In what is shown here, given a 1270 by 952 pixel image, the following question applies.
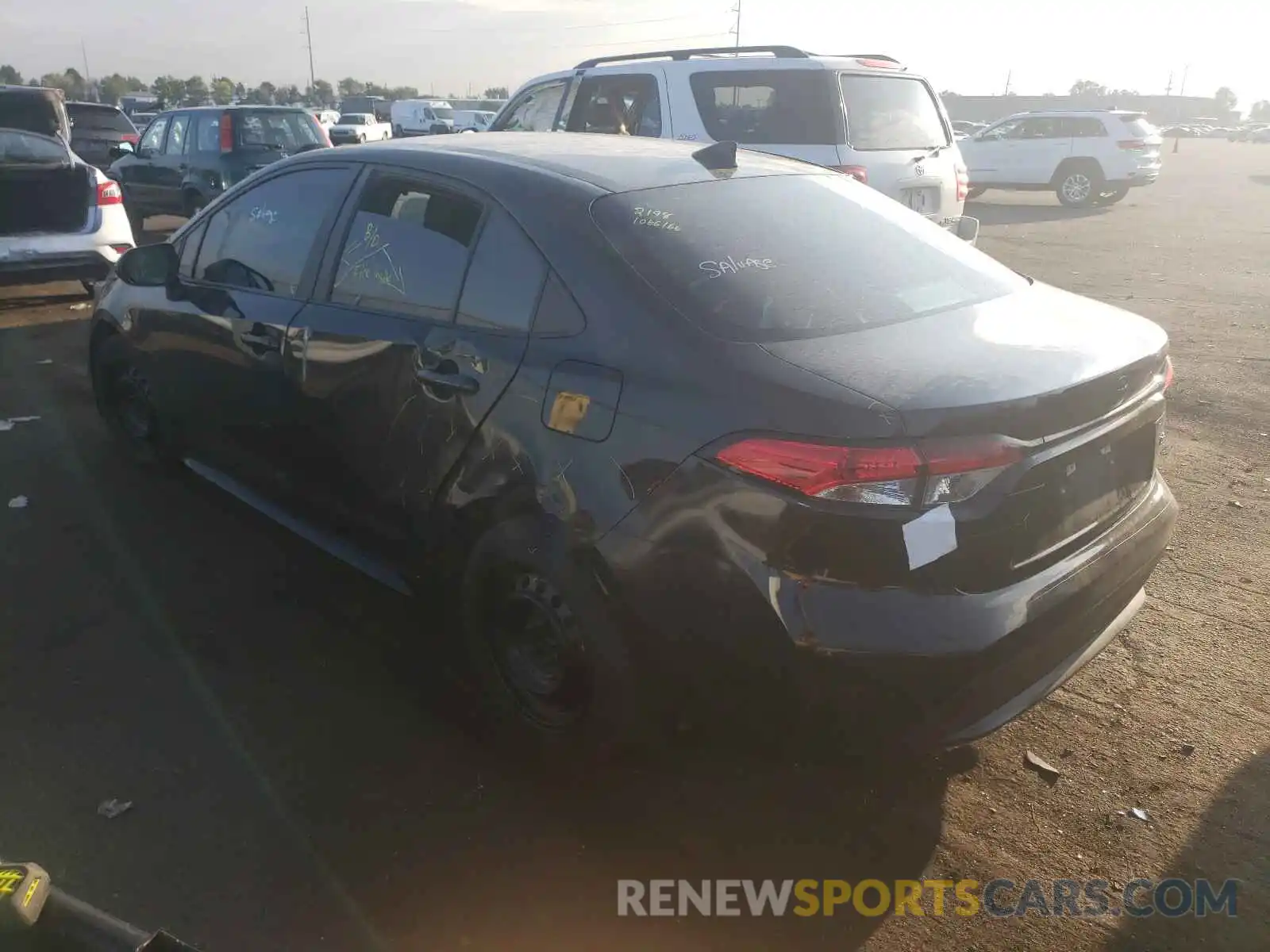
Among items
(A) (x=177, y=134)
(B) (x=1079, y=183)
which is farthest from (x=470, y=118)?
(A) (x=177, y=134)

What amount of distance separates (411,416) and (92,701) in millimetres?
1410

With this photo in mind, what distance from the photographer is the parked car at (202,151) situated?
1196 centimetres

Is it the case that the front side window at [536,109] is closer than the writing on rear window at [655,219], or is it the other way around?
the writing on rear window at [655,219]

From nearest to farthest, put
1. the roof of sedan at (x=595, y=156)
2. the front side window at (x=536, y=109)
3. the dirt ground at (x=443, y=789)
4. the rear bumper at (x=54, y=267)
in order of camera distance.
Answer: the dirt ground at (x=443, y=789) → the roof of sedan at (x=595, y=156) → the rear bumper at (x=54, y=267) → the front side window at (x=536, y=109)

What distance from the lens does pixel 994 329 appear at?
2.67m

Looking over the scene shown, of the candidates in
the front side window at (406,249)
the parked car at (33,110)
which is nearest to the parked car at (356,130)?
the parked car at (33,110)

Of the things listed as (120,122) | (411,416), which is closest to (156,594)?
(411,416)

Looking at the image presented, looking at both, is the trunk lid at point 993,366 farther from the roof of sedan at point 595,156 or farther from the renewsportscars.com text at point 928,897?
the renewsportscars.com text at point 928,897

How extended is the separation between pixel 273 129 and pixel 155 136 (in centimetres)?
202

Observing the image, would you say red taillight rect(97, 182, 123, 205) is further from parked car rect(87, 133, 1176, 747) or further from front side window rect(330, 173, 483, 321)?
front side window rect(330, 173, 483, 321)

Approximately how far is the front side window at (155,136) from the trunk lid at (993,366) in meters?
12.9

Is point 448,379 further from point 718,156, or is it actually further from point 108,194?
point 108,194

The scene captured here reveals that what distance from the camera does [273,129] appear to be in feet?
40.1

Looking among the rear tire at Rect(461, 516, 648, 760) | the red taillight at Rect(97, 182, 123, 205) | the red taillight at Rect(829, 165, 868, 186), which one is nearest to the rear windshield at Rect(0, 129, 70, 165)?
the red taillight at Rect(97, 182, 123, 205)
